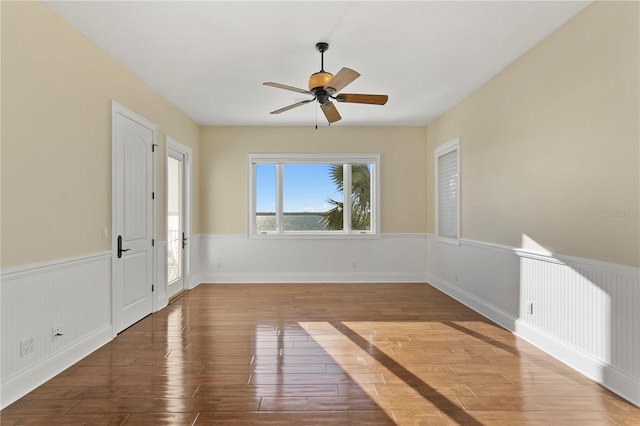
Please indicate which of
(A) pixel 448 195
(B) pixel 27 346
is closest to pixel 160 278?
(B) pixel 27 346

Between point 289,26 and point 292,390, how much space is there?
2.80 meters

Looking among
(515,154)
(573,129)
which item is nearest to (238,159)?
(515,154)

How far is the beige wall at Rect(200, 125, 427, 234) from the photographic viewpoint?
6.23 metres

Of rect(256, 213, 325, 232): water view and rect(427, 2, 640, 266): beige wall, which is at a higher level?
rect(427, 2, 640, 266): beige wall

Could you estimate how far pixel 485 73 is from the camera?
3.95 m

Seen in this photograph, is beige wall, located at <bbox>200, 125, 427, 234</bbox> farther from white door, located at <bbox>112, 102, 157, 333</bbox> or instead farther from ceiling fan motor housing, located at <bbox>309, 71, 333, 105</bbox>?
ceiling fan motor housing, located at <bbox>309, 71, 333, 105</bbox>

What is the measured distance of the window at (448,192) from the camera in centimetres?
512

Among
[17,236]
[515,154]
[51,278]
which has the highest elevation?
[515,154]

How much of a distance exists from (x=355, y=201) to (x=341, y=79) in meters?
3.61

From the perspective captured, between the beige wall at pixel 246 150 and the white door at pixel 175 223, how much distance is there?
681 mm

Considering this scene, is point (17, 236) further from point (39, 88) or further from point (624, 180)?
point (624, 180)

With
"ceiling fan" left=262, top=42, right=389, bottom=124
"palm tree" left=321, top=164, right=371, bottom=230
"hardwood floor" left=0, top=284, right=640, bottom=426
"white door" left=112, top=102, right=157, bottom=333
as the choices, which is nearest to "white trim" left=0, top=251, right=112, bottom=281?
"white door" left=112, top=102, right=157, bottom=333

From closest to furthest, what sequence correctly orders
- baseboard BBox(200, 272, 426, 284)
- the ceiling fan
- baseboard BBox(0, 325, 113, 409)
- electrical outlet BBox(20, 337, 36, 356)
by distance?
baseboard BBox(0, 325, 113, 409) < electrical outlet BBox(20, 337, 36, 356) < the ceiling fan < baseboard BBox(200, 272, 426, 284)

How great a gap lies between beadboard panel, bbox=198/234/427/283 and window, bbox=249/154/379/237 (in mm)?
217
